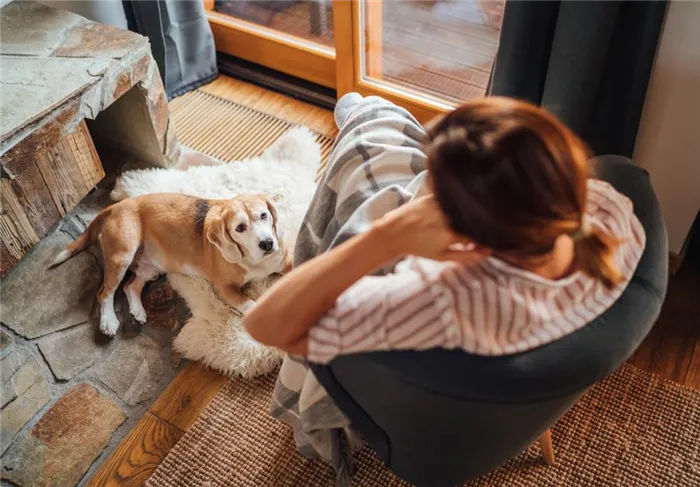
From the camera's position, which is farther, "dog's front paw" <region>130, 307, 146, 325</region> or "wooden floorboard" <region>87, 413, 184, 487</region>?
"dog's front paw" <region>130, 307, 146, 325</region>

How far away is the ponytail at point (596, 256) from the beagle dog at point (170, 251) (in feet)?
3.09

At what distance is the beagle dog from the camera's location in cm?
168

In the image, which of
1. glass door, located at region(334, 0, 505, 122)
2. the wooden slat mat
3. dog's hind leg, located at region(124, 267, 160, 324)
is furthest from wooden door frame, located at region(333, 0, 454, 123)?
dog's hind leg, located at region(124, 267, 160, 324)

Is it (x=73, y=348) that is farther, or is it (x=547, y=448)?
(x=73, y=348)

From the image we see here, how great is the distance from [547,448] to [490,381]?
718 millimetres

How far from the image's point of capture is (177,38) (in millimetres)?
2273

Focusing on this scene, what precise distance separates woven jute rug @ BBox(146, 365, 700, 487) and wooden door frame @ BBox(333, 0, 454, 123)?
42.0 inches

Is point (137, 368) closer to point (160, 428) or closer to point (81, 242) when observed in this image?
point (160, 428)

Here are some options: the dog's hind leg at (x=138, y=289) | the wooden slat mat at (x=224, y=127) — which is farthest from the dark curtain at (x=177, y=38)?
the dog's hind leg at (x=138, y=289)

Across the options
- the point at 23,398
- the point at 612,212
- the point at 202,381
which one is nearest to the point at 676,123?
the point at 612,212

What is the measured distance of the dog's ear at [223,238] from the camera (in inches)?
61.9

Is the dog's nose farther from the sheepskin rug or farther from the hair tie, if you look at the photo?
the hair tie

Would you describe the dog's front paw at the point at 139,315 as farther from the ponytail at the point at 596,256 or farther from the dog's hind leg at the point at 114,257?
the ponytail at the point at 596,256

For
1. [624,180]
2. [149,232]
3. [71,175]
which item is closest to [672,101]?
[624,180]
